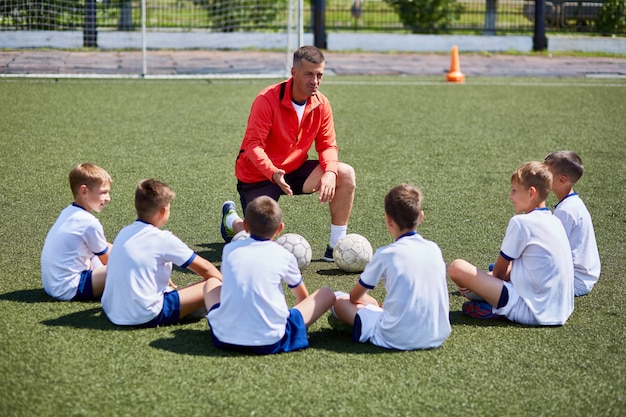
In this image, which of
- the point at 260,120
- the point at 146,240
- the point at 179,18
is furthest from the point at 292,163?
the point at 179,18

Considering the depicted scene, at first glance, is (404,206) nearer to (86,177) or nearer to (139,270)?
(139,270)

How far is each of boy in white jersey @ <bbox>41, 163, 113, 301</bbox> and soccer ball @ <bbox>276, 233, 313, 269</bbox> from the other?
1263mm

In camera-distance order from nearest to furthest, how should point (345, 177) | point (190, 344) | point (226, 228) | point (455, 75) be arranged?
point (190, 344) < point (345, 177) < point (226, 228) < point (455, 75)

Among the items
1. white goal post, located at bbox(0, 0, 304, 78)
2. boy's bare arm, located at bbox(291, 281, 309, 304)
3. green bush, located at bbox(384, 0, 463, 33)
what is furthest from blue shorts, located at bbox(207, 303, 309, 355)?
green bush, located at bbox(384, 0, 463, 33)

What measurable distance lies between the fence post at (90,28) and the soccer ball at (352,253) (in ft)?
41.1

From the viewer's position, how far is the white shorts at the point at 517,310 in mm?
4855

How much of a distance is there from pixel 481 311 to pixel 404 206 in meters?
1.04

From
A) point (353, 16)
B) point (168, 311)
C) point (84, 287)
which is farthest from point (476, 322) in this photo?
point (353, 16)

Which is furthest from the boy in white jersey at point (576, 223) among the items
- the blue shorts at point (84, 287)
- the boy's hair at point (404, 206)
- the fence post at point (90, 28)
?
the fence post at point (90, 28)

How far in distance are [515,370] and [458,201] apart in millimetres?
3598

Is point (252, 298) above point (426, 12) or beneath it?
beneath

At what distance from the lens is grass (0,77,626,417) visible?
3.84 metres

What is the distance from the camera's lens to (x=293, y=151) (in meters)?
6.29

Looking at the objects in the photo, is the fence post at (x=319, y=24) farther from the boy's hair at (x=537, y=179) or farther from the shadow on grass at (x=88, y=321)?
the shadow on grass at (x=88, y=321)
